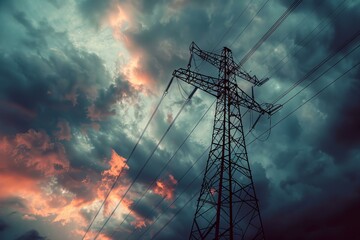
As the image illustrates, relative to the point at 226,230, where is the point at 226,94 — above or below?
above

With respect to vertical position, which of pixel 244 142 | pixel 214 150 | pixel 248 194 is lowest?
pixel 248 194

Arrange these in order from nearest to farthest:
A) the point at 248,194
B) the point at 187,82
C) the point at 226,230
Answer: the point at 226,230 < the point at 248,194 < the point at 187,82

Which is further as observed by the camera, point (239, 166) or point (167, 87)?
point (167, 87)

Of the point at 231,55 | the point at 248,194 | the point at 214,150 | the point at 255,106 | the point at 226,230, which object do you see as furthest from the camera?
the point at 231,55

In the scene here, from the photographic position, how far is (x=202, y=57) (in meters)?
18.8

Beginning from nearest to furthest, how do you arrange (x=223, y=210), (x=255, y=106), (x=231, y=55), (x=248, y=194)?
(x=223, y=210), (x=248, y=194), (x=255, y=106), (x=231, y=55)

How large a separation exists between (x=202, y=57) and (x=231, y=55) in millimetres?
2787

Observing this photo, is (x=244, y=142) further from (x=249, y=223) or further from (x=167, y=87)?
(x=167, y=87)

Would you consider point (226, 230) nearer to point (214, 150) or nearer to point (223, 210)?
point (223, 210)

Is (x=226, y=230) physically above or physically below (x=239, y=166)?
below

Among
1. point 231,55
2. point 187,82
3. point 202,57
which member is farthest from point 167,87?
point 231,55

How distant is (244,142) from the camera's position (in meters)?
15.6

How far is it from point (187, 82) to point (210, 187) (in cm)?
741

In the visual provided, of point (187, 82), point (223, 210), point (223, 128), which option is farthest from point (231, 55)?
point (223, 210)
